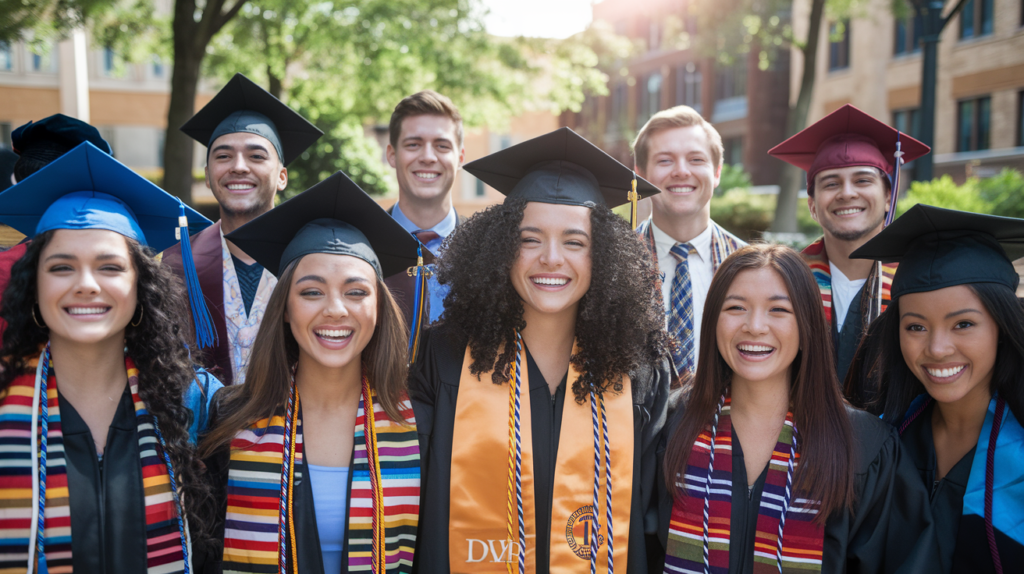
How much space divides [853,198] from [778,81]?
2173 centimetres

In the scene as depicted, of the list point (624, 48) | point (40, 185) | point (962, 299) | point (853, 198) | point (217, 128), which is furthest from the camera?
point (624, 48)

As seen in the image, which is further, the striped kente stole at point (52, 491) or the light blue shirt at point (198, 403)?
the light blue shirt at point (198, 403)

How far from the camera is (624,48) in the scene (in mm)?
13875

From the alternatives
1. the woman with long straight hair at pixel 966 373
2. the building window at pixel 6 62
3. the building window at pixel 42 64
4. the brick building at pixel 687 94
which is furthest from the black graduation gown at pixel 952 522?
the building window at pixel 6 62

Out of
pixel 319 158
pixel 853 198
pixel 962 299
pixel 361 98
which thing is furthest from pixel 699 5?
pixel 962 299

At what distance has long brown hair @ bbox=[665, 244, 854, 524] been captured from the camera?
7.55ft

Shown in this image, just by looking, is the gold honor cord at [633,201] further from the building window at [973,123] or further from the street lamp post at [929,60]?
the building window at [973,123]

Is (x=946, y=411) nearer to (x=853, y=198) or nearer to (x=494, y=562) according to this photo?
(x=853, y=198)

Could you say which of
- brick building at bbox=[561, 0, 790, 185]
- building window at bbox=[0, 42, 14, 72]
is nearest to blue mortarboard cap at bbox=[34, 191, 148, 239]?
brick building at bbox=[561, 0, 790, 185]

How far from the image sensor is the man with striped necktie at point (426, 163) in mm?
4062

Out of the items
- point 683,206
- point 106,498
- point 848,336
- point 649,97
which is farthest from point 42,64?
point 848,336

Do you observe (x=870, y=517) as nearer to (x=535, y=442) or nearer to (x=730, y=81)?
(x=535, y=442)

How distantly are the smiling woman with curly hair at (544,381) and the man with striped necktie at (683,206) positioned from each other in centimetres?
91

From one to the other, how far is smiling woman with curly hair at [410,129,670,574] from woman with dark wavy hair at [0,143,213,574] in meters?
0.80
